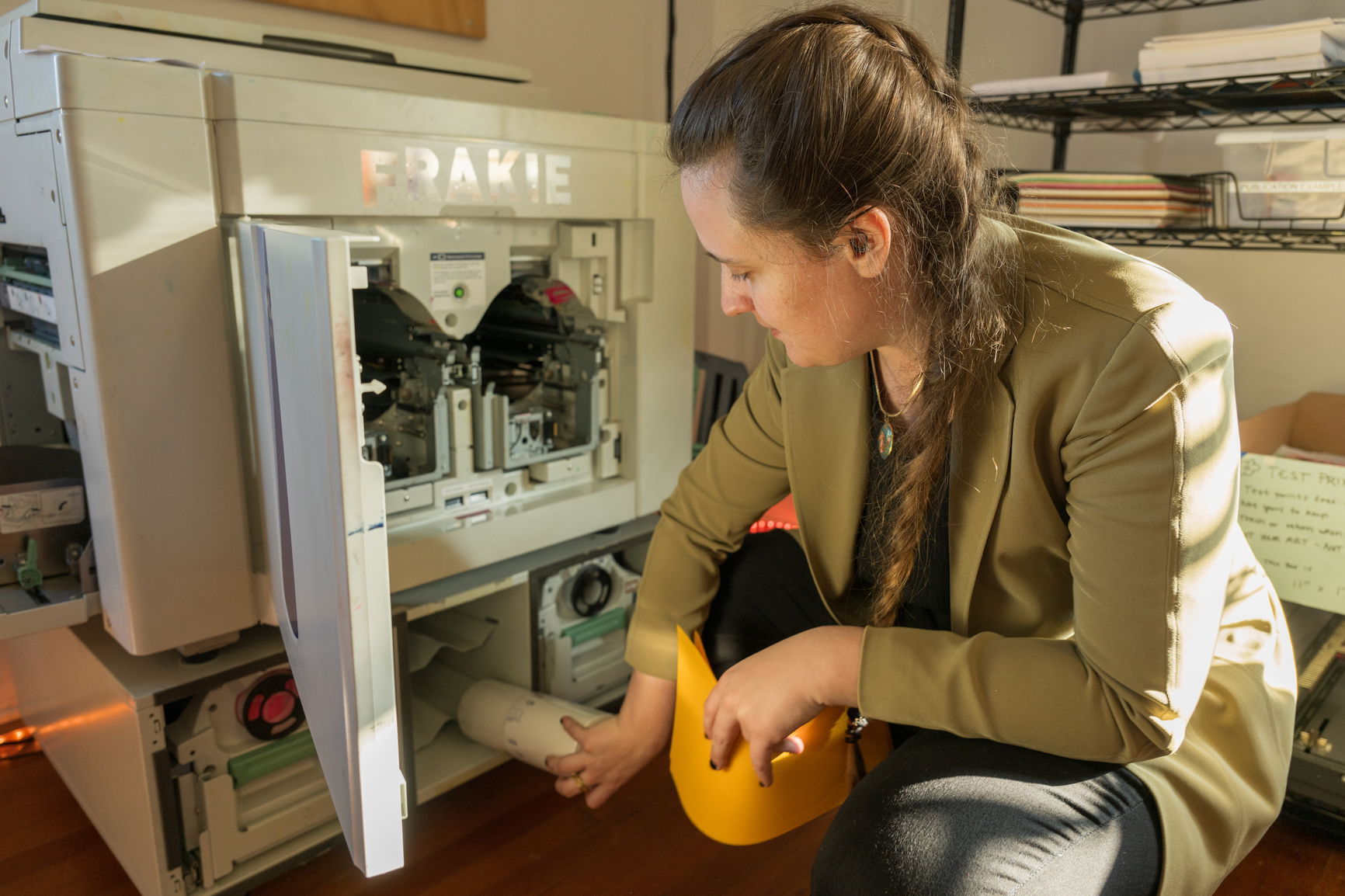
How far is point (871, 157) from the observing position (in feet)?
2.35

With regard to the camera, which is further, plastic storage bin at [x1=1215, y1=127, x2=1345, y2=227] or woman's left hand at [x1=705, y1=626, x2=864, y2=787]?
plastic storage bin at [x1=1215, y1=127, x2=1345, y2=227]

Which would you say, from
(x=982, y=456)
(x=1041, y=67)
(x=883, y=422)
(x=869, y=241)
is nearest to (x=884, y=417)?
(x=883, y=422)

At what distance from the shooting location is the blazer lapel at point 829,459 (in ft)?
3.07

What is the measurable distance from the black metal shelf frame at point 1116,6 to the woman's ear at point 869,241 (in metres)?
1.35

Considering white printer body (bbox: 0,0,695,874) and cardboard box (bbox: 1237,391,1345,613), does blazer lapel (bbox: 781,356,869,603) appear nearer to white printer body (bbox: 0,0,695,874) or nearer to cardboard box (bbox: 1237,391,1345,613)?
white printer body (bbox: 0,0,695,874)

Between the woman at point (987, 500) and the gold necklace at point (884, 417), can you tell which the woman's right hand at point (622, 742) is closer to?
the woman at point (987, 500)

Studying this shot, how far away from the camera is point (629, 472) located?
1.51 m

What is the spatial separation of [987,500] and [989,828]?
27 centimetres

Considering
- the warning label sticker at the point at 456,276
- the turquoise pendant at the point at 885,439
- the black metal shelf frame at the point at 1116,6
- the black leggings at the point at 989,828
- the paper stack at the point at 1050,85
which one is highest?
the black metal shelf frame at the point at 1116,6

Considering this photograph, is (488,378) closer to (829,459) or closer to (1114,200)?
(829,459)

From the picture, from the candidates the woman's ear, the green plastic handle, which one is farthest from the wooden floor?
the woman's ear

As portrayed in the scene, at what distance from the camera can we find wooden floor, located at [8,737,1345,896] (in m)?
1.20

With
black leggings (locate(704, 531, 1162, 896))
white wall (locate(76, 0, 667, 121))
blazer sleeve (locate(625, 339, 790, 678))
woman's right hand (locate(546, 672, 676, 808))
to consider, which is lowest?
woman's right hand (locate(546, 672, 676, 808))

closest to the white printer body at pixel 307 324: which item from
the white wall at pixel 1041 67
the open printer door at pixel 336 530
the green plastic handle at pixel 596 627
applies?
the open printer door at pixel 336 530
